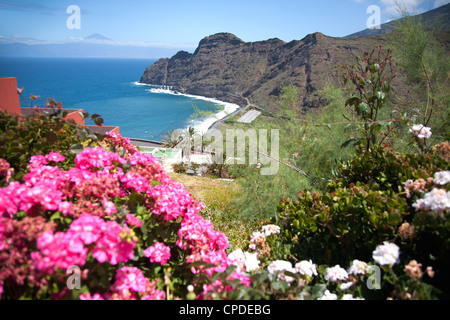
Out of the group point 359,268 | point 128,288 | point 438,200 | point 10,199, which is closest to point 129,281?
point 128,288

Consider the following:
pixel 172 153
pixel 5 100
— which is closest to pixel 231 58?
pixel 172 153

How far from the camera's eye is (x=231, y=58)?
98.4 m

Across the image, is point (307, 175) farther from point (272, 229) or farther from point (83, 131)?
point (83, 131)

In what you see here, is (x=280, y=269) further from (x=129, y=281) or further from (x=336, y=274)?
(x=129, y=281)

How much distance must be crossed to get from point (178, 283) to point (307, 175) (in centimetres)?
208

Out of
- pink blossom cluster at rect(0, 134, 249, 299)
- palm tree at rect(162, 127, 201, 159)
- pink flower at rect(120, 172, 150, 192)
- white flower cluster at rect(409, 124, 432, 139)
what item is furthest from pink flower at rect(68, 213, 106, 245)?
palm tree at rect(162, 127, 201, 159)

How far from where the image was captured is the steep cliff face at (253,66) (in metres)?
43.8

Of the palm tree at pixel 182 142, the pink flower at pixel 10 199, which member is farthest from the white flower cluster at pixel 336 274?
the palm tree at pixel 182 142

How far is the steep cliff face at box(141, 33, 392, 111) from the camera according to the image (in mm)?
43750

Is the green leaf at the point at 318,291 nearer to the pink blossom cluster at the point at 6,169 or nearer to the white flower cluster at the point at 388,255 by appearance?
the white flower cluster at the point at 388,255

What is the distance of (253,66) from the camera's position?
270 ft

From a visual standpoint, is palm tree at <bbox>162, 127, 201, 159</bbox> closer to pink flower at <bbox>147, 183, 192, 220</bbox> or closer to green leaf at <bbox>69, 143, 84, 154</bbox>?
green leaf at <bbox>69, 143, 84, 154</bbox>

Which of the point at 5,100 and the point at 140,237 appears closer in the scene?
the point at 140,237
